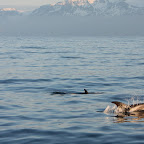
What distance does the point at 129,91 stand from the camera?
26094mm

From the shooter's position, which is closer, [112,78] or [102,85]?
[102,85]

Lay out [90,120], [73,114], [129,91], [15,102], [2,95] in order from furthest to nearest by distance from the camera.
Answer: [129,91], [2,95], [15,102], [73,114], [90,120]

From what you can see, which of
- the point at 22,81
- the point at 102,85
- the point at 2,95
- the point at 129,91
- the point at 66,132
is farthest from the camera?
the point at 22,81

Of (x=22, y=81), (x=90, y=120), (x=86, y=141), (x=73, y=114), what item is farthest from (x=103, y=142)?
(x=22, y=81)

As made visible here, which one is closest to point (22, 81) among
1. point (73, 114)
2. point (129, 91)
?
point (129, 91)

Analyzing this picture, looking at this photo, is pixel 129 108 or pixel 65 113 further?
pixel 129 108

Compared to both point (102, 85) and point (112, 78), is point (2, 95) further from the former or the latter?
point (112, 78)

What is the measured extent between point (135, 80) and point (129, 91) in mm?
6348

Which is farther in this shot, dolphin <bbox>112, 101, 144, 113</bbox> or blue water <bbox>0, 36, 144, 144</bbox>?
dolphin <bbox>112, 101, 144, 113</bbox>

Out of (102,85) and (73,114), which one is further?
(102,85)

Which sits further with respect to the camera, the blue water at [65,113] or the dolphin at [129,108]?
the dolphin at [129,108]

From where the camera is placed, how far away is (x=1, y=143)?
13.3 meters

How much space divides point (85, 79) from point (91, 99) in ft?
35.5

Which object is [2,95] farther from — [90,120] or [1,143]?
[1,143]
